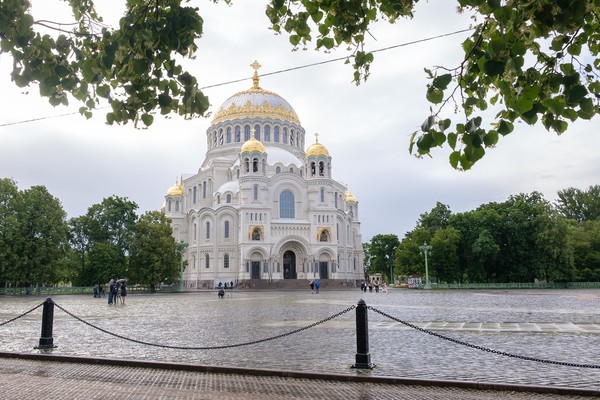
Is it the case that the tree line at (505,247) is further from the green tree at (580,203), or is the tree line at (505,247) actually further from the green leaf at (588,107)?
the green leaf at (588,107)

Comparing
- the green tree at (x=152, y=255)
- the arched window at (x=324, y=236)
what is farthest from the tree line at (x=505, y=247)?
the green tree at (x=152, y=255)

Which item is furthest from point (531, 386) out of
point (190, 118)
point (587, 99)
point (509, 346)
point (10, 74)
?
point (10, 74)

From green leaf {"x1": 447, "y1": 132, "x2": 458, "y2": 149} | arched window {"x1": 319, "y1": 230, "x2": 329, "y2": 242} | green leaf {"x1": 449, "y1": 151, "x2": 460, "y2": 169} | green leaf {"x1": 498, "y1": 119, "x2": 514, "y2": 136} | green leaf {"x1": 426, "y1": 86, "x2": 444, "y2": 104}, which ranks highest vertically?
arched window {"x1": 319, "y1": 230, "x2": 329, "y2": 242}

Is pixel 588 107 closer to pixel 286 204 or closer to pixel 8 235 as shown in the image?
pixel 8 235

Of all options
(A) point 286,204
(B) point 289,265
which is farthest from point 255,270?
(A) point 286,204

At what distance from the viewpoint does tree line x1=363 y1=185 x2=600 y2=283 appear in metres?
55.3

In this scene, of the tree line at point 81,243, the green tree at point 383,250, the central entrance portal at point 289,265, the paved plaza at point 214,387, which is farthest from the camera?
the green tree at point 383,250

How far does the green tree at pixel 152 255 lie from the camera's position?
48938 millimetres

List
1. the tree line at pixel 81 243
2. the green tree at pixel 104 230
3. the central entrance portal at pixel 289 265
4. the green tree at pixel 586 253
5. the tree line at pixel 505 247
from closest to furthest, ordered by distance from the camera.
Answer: the tree line at pixel 81 243 < the green tree at pixel 104 230 < the tree line at pixel 505 247 < the green tree at pixel 586 253 < the central entrance portal at pixel 289 265

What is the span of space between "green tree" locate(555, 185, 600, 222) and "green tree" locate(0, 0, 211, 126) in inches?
3555

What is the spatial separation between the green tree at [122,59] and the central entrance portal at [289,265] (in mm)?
55311

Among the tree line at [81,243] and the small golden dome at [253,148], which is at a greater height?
the small golden dome at [253,148]

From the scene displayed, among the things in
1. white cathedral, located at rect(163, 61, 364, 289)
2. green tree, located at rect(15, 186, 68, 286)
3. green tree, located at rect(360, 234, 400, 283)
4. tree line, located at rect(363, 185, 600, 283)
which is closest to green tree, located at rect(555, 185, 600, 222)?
tree line, located at rect(363, 185, 600, 283)

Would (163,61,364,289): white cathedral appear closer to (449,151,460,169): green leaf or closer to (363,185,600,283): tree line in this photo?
(363,185,600,283): tree line
